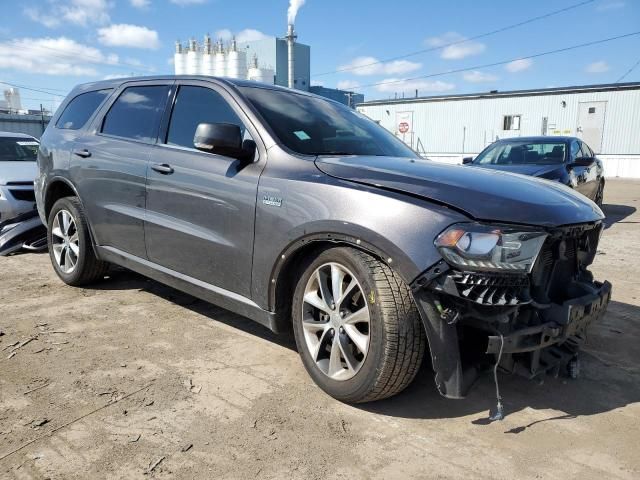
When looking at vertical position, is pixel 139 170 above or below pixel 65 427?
above

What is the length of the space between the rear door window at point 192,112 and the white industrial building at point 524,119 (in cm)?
2890

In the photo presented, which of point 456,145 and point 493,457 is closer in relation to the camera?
point 493,457

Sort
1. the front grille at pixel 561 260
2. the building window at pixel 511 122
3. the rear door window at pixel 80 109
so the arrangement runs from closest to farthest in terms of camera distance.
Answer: the front grille at pixel 561 260, the rear door window at pixel 80 109, the building window at pixel 511 122

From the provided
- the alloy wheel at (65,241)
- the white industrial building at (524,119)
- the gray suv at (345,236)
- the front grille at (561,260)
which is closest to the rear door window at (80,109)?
the gray suv at (345,236)

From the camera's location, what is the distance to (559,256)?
2572 mm

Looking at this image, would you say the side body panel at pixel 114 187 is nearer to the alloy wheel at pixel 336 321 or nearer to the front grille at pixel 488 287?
the alloy wheel at pixel 336 321

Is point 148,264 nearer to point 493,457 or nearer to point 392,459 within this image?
point 392,459

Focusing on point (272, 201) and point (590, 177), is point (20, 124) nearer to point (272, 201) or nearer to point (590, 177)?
point (590, 177)

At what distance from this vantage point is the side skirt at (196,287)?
3086mm

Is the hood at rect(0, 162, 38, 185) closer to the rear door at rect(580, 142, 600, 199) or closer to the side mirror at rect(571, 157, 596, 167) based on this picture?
the side mirror at rect(571, 157, 596, 167)

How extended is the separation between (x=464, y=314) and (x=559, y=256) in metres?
0.67

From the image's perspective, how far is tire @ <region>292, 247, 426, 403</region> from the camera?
2451mm

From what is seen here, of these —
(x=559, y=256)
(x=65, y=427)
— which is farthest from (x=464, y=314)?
(x=65, y=427)

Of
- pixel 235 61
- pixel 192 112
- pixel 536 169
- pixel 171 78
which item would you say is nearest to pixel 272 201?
pixel 192 112
